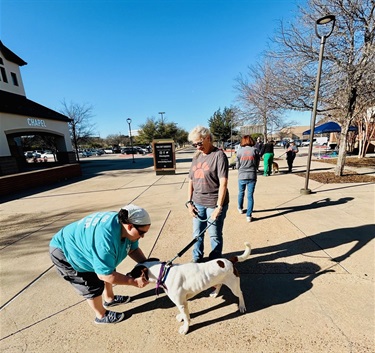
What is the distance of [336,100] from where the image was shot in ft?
22.9

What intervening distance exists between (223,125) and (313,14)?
107 feet

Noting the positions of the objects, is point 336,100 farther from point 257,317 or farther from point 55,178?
point 55,178

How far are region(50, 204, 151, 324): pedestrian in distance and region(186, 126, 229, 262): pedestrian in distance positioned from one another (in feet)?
2.93

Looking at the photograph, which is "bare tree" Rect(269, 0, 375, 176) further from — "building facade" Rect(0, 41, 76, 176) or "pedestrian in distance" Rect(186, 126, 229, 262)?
"building facade" Rect(0, 41, 76, 176)

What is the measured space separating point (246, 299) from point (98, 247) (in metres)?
1.67

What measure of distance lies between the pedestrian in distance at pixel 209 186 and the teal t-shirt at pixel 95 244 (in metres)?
0.97

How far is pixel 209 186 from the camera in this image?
7.61ft

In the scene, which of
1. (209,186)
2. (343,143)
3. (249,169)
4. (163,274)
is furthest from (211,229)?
(343,143)

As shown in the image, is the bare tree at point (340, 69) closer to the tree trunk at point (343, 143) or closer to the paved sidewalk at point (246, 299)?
the tree trunk at point (343, 143)

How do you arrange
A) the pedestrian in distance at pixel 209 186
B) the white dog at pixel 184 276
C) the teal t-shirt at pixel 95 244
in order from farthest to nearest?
the pedestrian in distance at pixel 209 186 → the white dog at pixel 184 276 → the teal t-shirt at pixel 95 244

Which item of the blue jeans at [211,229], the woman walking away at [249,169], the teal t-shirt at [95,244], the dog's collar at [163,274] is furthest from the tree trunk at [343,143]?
the teal t-shirt at [95,244]

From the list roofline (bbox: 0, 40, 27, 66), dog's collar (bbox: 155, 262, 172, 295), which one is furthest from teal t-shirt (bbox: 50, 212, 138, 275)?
roofline (bbox: 0, 40, 27, 66)

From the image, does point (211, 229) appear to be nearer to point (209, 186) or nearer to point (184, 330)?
point (209, 186)

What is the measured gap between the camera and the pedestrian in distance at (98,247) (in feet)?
4.78
